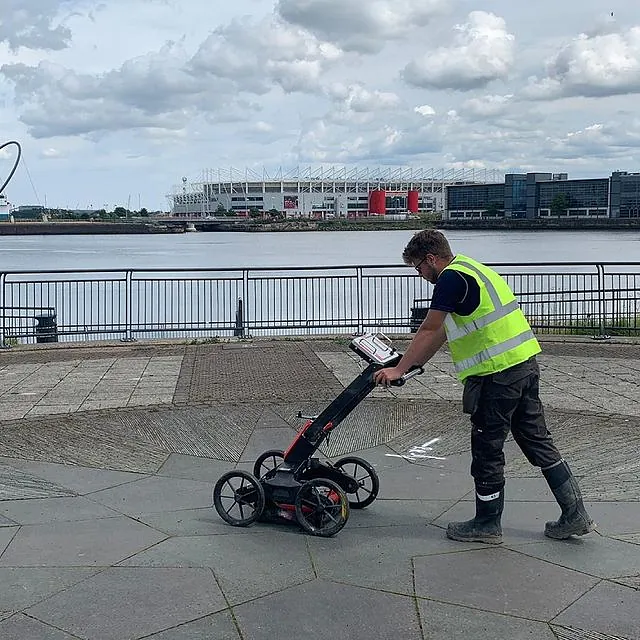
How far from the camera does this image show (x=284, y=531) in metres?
5.70

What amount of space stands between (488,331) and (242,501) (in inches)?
74.5

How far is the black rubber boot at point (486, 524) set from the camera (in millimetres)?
5418

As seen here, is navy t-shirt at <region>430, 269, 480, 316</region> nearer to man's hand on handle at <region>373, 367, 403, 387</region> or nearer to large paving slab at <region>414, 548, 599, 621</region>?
man's hand on handle at <region>373, 367, 403, 387</region>

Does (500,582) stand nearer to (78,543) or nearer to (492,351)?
(492,351)

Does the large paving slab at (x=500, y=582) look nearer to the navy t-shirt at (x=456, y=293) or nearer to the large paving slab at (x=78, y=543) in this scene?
the navy t-shirt at (x=456, y=293)

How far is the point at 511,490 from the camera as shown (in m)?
6.56

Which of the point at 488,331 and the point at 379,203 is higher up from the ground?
the point at 379,203

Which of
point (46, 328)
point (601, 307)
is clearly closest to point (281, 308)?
point (46, 328)

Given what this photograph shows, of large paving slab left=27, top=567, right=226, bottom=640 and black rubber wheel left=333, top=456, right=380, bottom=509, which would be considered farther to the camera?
black rubber wheel left=333, top=456, right=380, bottom=509

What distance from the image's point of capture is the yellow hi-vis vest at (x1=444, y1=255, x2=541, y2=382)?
5.34 metres

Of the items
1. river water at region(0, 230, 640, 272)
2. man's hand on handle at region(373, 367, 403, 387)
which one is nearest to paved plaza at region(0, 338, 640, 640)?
man's hand on handle at region(373, 367, 403, 387)

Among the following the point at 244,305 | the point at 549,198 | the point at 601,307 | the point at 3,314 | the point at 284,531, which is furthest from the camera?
the point at 549,198

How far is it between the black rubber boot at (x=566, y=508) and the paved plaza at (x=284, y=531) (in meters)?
0.08

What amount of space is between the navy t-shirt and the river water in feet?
58.5
